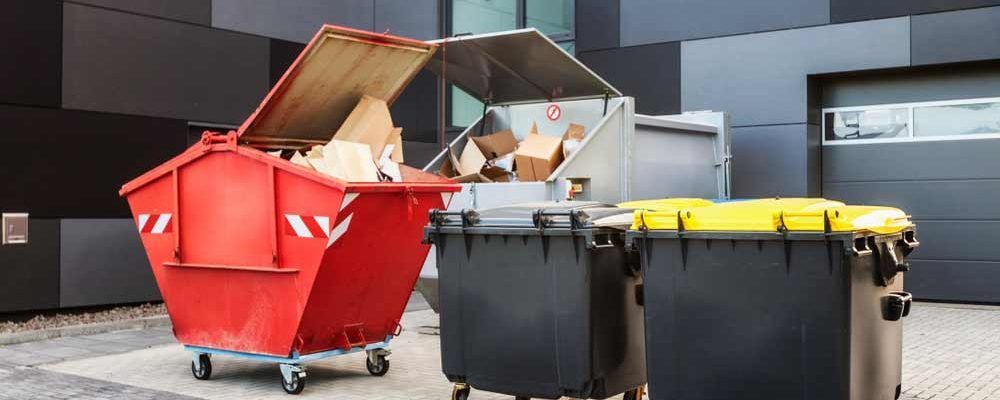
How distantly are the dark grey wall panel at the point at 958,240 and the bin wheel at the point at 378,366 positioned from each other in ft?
22.4

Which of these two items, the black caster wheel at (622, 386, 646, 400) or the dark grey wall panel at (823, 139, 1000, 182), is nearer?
the black caster wheel at (622, 386, 646, 400)

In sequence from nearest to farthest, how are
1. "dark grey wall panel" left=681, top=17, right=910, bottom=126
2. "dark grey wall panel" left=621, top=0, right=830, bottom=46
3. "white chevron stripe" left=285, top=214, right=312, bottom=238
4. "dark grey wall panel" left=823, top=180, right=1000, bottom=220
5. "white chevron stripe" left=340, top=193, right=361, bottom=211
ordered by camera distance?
"white chevron stripe" left=340, top=193, right=361, bottom=211 < "white chevron stripe" left=285, top=214, right=312, bottom=238 < "dark grey wall panel" left=823, top=180, right=1000, bottom=220 < "dark grey wall panel" left=681, top=17, right=910, bottom=126 < "dark grey wall panel" left=621, top=0, right=830, bottom=46

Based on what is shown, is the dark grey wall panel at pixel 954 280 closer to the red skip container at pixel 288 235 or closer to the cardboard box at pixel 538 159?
the cardboard box at pixel 538 159

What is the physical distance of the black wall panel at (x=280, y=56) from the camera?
12.1 m

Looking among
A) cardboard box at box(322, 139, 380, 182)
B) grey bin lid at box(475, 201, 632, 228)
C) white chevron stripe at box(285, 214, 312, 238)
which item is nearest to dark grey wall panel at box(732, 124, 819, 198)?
cardboard box at box(322, 139, 380, 182)

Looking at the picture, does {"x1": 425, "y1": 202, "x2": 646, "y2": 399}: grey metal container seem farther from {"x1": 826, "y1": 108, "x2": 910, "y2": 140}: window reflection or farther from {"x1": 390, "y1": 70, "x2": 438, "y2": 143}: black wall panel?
{"x1": 390, "y1": 70, "x2": 438, "y2": 143}: black wall panel

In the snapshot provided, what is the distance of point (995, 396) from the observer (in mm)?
6637

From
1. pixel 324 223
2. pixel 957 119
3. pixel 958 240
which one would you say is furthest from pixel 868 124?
pixel 324 223

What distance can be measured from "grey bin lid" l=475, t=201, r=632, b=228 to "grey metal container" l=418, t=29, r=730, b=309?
2508 mm

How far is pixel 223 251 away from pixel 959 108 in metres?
8.19

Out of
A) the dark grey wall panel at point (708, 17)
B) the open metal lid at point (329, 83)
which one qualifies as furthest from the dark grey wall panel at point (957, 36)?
the open metal lid at point (329, 83)

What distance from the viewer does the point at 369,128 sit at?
7738 mm

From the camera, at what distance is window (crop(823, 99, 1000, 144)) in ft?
37.3

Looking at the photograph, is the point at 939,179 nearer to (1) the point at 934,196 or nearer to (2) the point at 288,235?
(1) the point at 934,196
